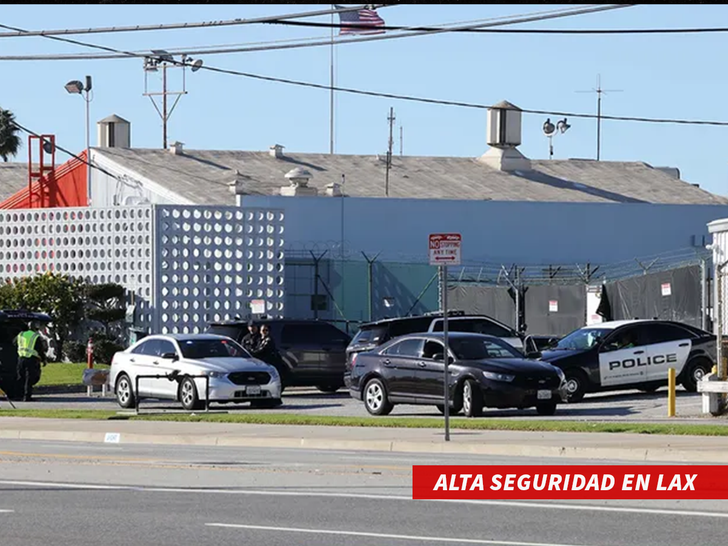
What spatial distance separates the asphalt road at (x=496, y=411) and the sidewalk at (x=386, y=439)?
4.02 m

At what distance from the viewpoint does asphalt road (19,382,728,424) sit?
27375mm

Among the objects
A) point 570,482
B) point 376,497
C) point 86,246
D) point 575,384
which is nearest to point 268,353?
point 575,384

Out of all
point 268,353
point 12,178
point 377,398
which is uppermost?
point 12,178

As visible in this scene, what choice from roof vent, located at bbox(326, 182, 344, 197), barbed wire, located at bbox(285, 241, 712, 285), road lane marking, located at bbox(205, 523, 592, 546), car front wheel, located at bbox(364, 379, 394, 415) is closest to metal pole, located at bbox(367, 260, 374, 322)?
barbed wire, located at bbox(285, 241, 712, 285)

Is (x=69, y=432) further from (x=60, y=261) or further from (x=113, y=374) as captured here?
(x=60, y=261)

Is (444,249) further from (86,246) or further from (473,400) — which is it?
(86,246)

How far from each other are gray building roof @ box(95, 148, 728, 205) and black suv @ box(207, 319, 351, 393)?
58.3 feet

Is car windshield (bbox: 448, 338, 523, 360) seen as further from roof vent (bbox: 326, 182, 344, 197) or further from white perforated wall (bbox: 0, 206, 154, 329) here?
roof vent (bbox: 326, 182, 344, 197)

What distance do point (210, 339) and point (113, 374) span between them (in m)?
2.16

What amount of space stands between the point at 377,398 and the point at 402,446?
6555mm

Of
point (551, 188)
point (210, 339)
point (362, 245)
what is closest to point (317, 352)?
point (210, 339)

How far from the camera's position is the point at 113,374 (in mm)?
32344

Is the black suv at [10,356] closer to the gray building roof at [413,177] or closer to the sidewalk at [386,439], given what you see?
the sidewalk at [386,439]

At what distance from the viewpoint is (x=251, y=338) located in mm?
35531
